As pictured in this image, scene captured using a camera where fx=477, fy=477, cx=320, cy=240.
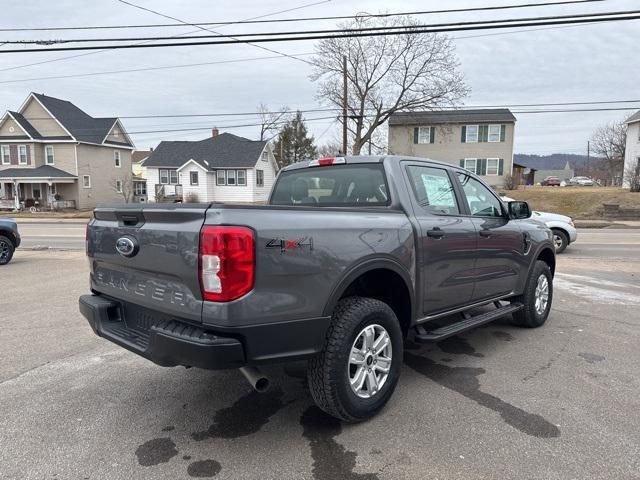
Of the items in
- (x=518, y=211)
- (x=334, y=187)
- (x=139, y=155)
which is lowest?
(x=518, y=211)

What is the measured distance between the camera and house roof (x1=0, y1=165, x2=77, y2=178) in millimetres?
36781

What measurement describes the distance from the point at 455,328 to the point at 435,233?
2.94ft

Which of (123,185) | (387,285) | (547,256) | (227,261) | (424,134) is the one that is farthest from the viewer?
(123,185)

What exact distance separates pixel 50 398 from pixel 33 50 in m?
12.0

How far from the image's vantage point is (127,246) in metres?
A: 3.15

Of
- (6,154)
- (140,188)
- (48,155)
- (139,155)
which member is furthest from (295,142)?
(139,155)

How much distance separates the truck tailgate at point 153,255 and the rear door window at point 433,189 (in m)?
2.01

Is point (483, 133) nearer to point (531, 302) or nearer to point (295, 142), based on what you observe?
point (295, 142)

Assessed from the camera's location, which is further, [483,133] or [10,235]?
[483,133]

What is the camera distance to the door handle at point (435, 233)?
3.85 metres

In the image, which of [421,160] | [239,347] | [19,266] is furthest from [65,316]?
[19,266]

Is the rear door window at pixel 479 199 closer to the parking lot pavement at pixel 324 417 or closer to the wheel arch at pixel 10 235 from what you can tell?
the parking lot pavement at pixel 324 417

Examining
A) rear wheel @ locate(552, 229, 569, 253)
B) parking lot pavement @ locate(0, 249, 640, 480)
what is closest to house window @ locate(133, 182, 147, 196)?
rear wheel @ locate(552, 229, 569, 253)

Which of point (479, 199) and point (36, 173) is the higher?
point (36, 173)
